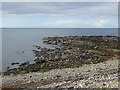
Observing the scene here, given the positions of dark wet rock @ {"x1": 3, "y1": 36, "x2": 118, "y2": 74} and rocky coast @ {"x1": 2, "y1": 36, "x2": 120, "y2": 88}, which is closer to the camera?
rocky coast @ {"x1": 2, "y1": 36, "x2": 120, "y2": 88}

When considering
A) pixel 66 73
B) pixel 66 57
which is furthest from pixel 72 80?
pixel 66 57

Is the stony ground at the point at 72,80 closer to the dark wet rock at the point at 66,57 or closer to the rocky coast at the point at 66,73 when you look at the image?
the rocky coast at the point at 66,73

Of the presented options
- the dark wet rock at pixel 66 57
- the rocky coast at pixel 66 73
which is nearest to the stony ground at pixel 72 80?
the rocky coast at pixel 66 73

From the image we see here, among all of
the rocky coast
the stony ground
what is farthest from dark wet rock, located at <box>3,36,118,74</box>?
the stony ground

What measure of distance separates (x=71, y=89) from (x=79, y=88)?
65 centimetres

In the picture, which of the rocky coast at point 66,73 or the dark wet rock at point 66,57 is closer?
the rocky coast at point 66,73

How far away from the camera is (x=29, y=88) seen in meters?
14.7

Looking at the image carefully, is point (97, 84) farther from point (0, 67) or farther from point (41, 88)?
point (0, 67)

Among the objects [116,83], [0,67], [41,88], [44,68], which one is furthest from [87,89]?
[0,67]

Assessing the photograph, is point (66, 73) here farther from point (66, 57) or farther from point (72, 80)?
point (66, 57)

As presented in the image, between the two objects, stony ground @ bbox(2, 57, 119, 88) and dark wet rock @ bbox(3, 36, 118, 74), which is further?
dark wet rock @ bbox(3, 36, 118, 74)

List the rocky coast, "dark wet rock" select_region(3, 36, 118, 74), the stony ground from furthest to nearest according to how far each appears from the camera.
Result: "dark wet rock" select_region(3, 36, 118, 74) < the rocky coast < the stony ground

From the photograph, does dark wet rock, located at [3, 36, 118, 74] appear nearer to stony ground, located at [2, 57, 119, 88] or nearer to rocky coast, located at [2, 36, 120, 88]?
rocky coast, located at [2, 36, 120, 88]

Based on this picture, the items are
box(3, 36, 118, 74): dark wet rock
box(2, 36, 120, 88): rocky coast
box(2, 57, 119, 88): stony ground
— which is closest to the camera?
box(2, 57, 119, 88): stony ground
